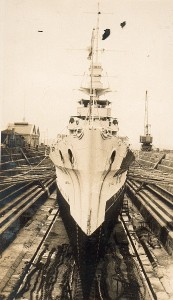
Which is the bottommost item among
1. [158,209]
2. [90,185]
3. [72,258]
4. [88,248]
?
[72,258]

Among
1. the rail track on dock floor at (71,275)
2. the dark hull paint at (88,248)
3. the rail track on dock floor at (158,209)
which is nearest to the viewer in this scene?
the rail track on dock floor at (71,275)

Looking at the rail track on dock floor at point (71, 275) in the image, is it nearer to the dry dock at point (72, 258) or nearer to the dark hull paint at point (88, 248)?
the dry dock at point (72, 258)

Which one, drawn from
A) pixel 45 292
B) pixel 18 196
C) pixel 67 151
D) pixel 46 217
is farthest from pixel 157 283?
pixel 18 196

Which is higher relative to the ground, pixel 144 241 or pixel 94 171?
pixel 94 171

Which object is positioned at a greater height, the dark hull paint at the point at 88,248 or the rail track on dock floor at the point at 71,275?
the dark hull paint at the point at 88,248

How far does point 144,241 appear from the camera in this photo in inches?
512

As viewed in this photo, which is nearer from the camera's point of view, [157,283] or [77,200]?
[157,283]

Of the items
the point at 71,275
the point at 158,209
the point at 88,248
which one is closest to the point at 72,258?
the point at 71,275

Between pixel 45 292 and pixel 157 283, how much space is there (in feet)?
11.7

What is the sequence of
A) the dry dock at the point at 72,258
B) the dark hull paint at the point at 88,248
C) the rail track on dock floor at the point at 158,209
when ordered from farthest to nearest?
1. the rail track on dock floor at the point at 158,209
2. the dark hull paint at the point at 88,248
3. the dry dock at the point at 72,258

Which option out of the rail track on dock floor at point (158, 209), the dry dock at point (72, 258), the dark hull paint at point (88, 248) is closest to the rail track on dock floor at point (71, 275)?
the dry dock at point (72, 258)

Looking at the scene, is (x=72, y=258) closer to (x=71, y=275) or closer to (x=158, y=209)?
(x=71, y=275)

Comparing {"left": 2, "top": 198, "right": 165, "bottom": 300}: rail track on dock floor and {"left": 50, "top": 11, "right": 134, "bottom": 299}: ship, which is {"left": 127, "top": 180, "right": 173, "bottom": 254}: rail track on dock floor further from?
{"left": 50, "top": 11, "right": 134, "bottom": 299}: ship

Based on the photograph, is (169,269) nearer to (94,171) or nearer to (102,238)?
(102,238)
